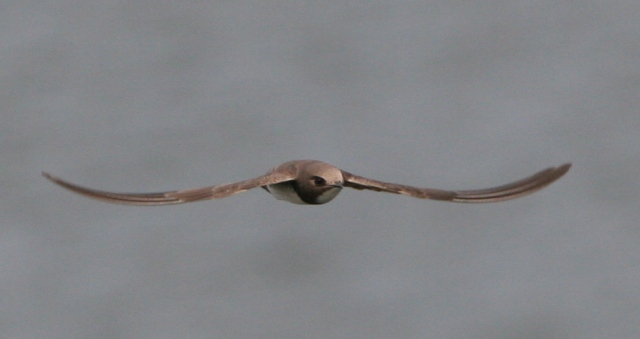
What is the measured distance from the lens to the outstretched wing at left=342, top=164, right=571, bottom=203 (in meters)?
13.8

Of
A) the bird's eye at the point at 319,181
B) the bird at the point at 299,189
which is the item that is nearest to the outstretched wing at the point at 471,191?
the bird at the point at 299,189

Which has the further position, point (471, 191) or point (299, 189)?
point (471, 191)

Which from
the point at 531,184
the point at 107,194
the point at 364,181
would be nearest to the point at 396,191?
the point at 364,181

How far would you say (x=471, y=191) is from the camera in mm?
15008

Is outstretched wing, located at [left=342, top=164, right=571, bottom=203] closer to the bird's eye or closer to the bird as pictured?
the bird

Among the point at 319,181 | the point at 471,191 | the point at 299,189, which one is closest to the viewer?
the point at 319,181

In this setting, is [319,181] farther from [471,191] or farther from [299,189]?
[471,191]

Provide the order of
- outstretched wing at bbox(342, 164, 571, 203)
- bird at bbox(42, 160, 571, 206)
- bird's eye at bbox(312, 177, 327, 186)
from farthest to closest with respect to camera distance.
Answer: outstretched wing at bbox(342, 164, 571, 203)
bird's eye at bbox(312, 177, 327, 186)
bird at bbox(42, 160, 571, 206)

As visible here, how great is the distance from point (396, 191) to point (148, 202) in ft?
8.74

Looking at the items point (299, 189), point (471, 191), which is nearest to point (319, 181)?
point (299, 189)

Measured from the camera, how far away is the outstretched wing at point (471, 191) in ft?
45.2

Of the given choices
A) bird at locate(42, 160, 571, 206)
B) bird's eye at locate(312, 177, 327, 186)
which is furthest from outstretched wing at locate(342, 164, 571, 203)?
bird's eye at locate(312, 177, 327, 186)

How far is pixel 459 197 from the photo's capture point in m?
14.5

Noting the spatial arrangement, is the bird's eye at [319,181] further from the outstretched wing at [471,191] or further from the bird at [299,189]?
the outstretched wing at [471,191]
